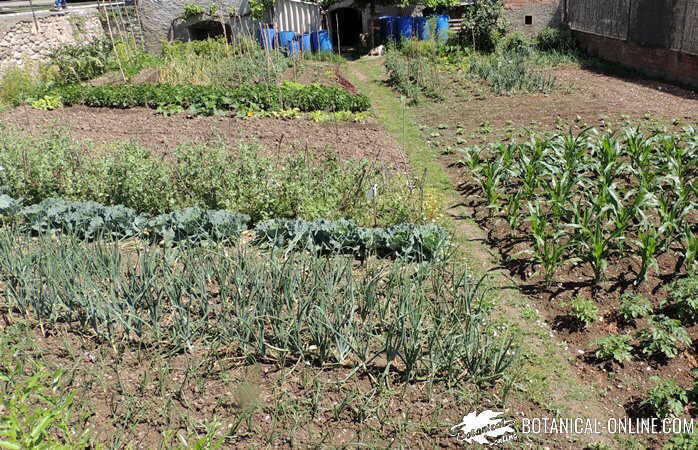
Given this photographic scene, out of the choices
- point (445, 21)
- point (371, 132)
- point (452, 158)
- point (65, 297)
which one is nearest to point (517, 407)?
point (65, 297)

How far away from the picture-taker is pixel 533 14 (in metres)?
19.8

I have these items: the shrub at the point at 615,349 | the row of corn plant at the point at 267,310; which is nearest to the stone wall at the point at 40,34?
the row of corn plant at the point at 267,310

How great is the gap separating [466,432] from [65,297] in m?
2.83

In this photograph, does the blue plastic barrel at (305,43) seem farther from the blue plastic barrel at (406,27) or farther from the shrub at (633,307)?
the shrub at (633,307)

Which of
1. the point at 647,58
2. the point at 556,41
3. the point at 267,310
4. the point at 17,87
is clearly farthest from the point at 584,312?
the point at 556,41

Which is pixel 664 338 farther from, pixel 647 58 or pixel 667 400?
pixel 647 58

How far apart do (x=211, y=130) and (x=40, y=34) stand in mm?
9125

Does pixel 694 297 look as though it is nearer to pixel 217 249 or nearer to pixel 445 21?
pixel 217 249

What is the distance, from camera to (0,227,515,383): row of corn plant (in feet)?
13.3

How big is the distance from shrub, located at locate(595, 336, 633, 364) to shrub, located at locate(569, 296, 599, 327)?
14.4 inches

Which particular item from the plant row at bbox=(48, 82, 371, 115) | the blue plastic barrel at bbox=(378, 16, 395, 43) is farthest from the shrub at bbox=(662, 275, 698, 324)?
the blue plastic barrel at bbox=(378, 16, 395, 43)

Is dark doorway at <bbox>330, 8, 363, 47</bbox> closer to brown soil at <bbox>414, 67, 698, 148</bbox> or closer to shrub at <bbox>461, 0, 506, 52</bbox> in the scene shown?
shrub at <bbox>461, 0, 506, 52</bbox>

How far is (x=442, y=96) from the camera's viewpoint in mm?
12641

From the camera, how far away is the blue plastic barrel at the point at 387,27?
Result: 19.3 metres
